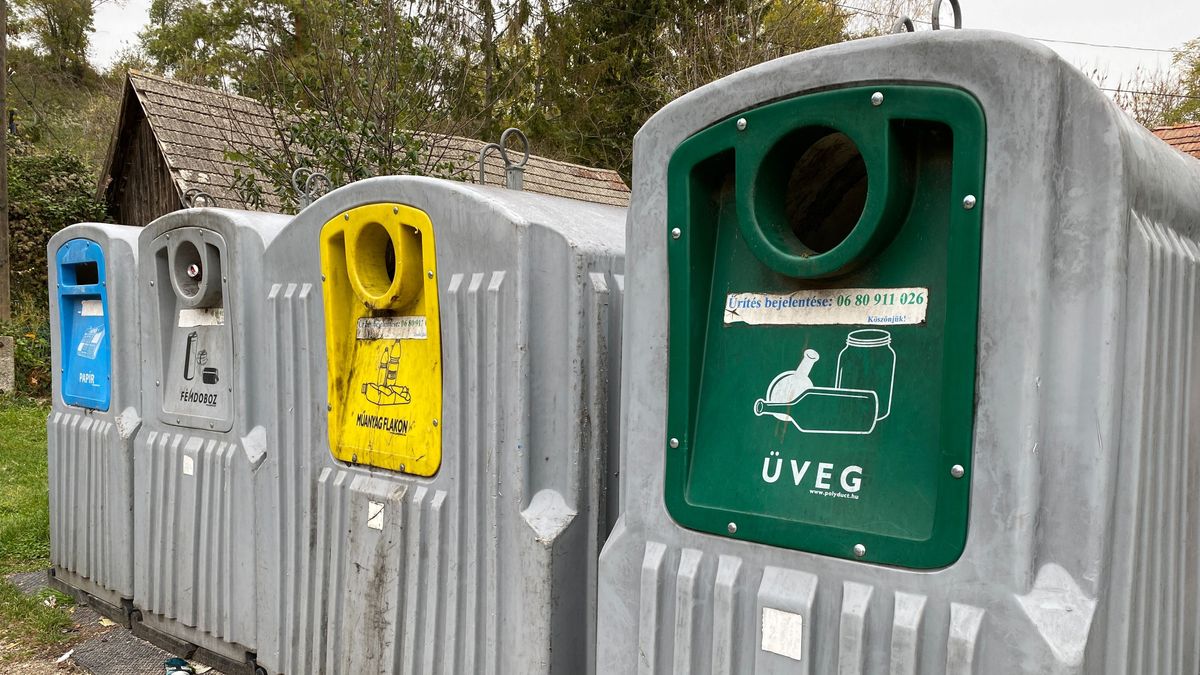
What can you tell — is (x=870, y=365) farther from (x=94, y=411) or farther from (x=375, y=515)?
(x=94, y=411)

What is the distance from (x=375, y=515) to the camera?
2.48 meters

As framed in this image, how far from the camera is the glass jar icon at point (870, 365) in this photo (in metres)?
1.47

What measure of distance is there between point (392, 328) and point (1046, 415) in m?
1.71

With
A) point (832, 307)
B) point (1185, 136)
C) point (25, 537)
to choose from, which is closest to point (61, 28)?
point (25, 537)

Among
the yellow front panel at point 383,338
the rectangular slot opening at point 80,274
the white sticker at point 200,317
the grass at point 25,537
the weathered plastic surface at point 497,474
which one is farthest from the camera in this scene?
the rectangular slot opening at point 80,274

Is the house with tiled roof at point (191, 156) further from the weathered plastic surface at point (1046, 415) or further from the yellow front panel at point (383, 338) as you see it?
the weathered plastic surface at point (1046, 415)

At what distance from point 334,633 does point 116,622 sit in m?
1.82

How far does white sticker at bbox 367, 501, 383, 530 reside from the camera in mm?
2469

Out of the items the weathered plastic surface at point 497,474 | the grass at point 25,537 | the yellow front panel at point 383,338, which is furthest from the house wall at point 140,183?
the weathered plastic surface at point 497,474

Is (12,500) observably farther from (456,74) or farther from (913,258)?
(913,258)

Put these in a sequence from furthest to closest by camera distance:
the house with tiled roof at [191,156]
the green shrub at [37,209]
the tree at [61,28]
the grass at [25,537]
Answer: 1. the tree at [61,28]
2. the green shrub at [37,209]
3. the house with tiled roof at [191,156]
4. the grass at [25,537]

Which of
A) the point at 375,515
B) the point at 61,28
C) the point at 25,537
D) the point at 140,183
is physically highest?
the point at 61,28

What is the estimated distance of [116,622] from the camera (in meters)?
3.83

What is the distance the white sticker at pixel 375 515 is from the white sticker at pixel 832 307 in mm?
1277
